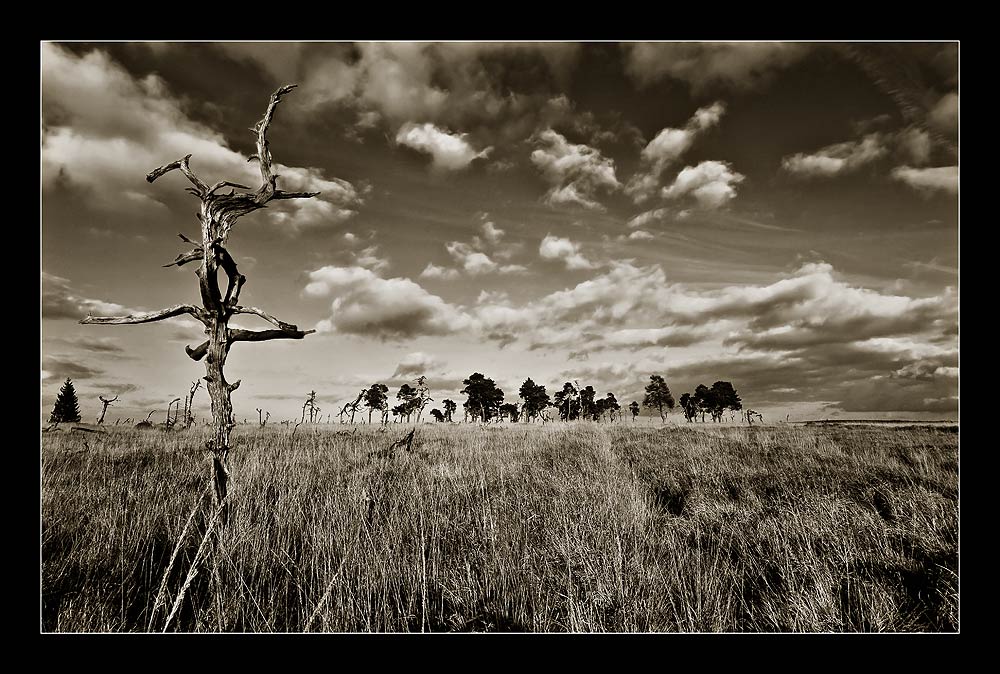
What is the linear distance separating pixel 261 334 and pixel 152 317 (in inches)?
38.3

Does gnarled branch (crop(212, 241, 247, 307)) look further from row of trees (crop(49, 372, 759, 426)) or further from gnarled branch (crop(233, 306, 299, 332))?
row of trees (crop(49, 372, 759, 426))

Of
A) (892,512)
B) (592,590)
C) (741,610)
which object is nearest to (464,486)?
(592,590)

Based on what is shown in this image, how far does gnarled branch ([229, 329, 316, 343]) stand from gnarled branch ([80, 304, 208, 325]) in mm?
289

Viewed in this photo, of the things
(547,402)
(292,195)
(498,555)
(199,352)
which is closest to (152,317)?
(199,352)

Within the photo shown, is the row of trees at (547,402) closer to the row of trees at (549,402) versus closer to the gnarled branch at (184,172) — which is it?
the row of trees at (549,402)

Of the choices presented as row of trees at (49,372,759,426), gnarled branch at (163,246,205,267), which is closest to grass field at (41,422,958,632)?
gnarled branch at (163,246,205,267)

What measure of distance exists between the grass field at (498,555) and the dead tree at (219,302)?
2.53 feet

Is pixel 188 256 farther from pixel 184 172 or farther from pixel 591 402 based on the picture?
pixel 591 402

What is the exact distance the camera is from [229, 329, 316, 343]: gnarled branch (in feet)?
14.4

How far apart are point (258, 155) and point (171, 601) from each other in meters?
4.21
